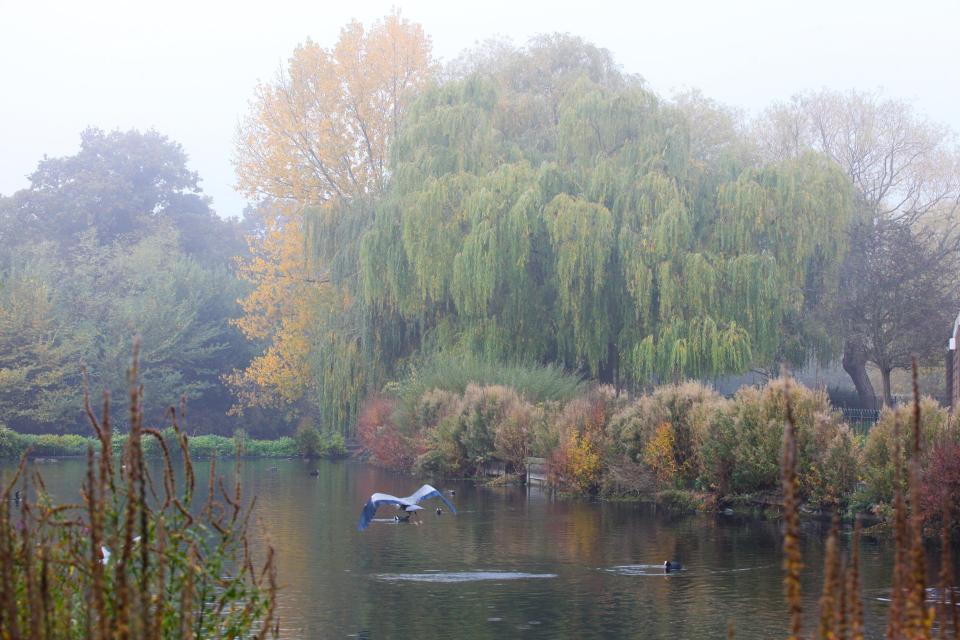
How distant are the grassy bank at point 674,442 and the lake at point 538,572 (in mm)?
964

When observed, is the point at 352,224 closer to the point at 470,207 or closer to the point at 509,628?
the point at 470,207

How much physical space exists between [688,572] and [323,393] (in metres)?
20.7

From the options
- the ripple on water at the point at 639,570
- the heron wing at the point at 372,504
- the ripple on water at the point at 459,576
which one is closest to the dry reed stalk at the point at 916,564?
the ripple on water at the point at 459,576

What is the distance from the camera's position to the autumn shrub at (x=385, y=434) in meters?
32.0

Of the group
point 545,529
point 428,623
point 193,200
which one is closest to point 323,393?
point 545,529

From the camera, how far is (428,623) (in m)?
11.4

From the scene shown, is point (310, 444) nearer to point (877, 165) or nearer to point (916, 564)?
point (877, 165)

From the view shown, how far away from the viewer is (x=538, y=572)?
47.4 feet

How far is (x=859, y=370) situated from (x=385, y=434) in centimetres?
1540

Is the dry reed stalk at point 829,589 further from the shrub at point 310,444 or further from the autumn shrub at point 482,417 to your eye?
the shrub at point 310,444

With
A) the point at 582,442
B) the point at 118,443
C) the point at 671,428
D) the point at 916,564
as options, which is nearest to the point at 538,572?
the point at 671,428

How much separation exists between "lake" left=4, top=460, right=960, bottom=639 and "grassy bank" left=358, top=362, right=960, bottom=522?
964mm

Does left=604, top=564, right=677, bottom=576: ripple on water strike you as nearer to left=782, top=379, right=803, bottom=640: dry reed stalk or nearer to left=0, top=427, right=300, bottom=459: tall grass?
left=782, top=379, right=803, bottom=640: dry reed stalk

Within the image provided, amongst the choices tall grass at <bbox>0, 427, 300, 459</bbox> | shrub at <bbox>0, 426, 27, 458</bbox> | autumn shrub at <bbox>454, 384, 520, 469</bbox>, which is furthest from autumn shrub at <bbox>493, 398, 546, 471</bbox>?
shrub at <bbox>0, 426, 27, 458</bbox>
